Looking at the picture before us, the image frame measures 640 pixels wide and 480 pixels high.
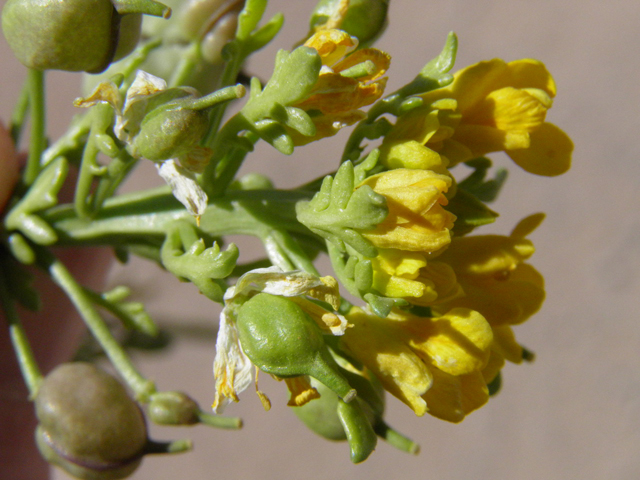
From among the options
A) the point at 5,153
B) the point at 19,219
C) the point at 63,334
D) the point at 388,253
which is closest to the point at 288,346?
the point at 388,253

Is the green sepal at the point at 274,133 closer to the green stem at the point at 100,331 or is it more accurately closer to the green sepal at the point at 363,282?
the green sepal at the point at 363,282

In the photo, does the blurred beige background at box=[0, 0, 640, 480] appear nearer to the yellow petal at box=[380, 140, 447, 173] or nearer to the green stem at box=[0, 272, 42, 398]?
the green stem at box=[0, 272, 42, 398]

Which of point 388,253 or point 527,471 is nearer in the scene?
point 388,253

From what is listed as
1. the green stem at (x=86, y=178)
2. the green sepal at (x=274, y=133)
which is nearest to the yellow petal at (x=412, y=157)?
the green sepal at (x=274, y=133)

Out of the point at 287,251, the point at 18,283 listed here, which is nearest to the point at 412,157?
the point at 287,251

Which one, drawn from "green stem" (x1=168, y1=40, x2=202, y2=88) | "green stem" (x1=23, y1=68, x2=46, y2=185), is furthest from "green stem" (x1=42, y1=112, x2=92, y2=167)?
"green stem" (x1=168, y1=40, x2=202, y2=88)

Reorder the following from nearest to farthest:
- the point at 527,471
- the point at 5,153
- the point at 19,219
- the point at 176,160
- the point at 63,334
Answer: the point at 176,160 < the point at 19,219 < the point at 5,153 < the point at 63,334 < the point at 527,471

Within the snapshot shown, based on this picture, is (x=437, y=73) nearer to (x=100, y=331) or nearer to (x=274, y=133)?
(x=274, y=133)

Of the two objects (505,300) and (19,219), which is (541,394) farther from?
(19,219)
